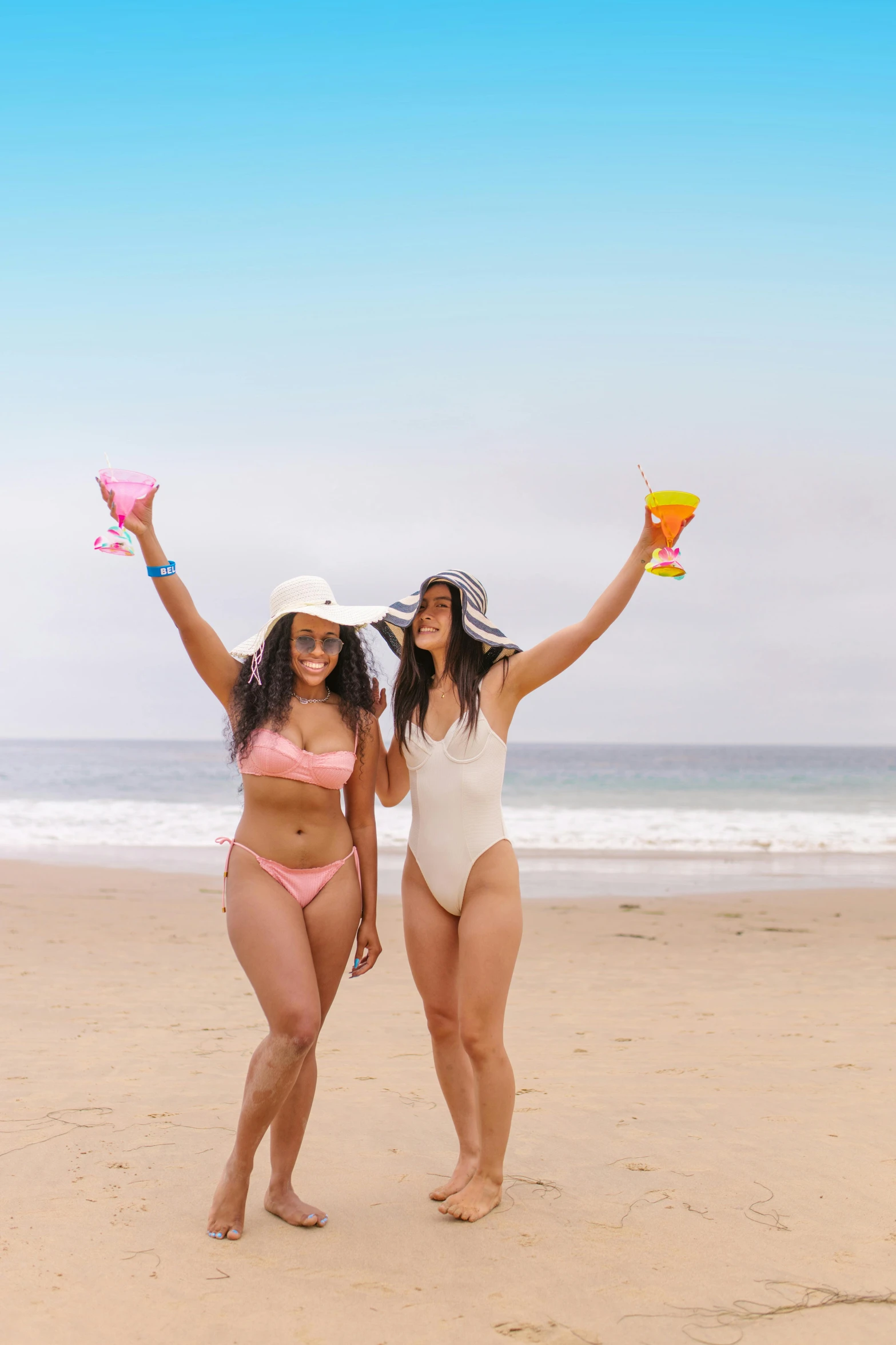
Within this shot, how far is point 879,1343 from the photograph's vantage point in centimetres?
281

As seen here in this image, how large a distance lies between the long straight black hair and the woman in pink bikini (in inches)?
7.5

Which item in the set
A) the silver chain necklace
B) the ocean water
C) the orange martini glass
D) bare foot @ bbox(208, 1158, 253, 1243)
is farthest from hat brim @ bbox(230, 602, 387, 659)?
the ocean water

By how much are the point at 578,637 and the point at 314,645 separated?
3.19 feet

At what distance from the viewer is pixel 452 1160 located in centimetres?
429

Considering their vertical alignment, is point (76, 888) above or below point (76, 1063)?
below

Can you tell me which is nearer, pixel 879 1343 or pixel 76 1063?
pixel 879 1343

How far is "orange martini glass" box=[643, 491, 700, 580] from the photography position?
369 cm

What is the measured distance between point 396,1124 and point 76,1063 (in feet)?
6.50

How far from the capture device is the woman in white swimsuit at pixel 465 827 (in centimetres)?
362

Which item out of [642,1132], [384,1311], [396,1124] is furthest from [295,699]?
[642,1132]

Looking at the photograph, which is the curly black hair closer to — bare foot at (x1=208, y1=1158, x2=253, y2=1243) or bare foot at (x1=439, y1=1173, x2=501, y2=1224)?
bare foot at (x1=208, y1=1158, x2=253, y2=1243)

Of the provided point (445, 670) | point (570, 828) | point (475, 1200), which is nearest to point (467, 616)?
point (445, 670)

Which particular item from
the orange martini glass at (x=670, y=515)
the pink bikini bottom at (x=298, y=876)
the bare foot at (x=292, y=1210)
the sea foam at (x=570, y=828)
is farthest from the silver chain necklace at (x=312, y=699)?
the sea foam at (x=570, y=828)

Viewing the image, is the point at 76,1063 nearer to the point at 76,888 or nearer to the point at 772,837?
the point at 76,888
